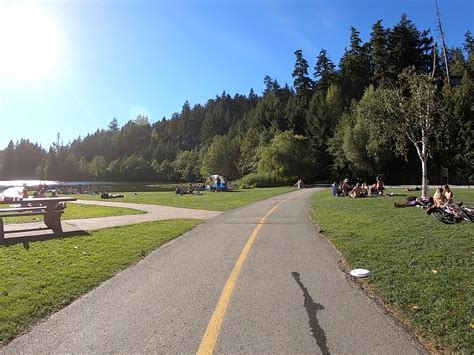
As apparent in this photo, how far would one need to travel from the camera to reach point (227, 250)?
9867mm

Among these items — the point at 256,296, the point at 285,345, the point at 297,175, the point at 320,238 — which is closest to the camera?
the point at 285,345

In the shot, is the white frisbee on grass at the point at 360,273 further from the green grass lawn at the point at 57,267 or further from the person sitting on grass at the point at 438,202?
the person sitting on grass at the point at 438,202

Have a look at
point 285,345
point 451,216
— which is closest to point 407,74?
point 451,216

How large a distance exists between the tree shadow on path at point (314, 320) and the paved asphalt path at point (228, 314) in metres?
0.01

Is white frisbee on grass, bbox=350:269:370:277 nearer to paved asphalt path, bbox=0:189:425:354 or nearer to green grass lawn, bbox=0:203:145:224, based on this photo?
paved asphalt path, bbox=0:189:425:354

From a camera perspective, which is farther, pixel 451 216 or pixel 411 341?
pixel 451 216

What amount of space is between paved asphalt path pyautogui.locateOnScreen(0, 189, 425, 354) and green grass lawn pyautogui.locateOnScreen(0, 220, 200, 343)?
30 cm

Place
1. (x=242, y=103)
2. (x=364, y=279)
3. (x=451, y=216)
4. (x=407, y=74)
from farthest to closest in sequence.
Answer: (x=242, y=103), (x=407, y=74), (x=451, y=216), (x=364, y=279)

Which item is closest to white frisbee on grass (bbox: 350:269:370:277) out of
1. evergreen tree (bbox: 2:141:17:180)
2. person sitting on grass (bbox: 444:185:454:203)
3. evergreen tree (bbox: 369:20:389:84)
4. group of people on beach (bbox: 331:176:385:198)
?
person sitting on grass (bbox: 444:185:454:203)

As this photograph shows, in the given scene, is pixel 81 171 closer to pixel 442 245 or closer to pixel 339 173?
pixel 339 173

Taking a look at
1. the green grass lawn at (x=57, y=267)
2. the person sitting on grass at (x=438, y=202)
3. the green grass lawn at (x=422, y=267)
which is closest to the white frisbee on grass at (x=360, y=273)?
the green grass lawn at (x=422, y=267)

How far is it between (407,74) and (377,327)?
25.7 meters

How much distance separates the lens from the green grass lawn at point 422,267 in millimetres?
4863

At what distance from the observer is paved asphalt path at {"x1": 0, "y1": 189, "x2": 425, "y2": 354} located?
14.4ft
